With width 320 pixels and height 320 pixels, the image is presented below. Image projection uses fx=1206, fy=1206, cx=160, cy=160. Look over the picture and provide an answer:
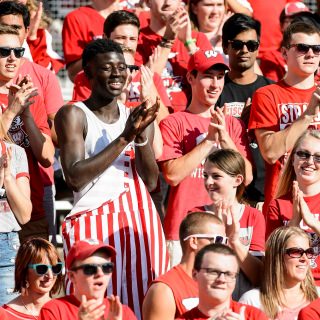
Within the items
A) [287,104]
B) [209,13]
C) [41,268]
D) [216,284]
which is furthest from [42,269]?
[209,13]

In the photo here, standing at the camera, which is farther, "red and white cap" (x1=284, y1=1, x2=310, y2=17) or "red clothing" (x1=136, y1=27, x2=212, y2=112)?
"red and white cap" (x1=284, y1=1, x2=310, y2=17)

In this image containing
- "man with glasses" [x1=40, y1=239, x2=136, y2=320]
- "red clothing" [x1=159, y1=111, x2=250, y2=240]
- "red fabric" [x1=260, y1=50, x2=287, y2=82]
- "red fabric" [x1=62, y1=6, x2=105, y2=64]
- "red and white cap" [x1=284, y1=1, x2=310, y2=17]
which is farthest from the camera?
"red and white cap" [x1=284, y1=1, x2=310, y2=17]

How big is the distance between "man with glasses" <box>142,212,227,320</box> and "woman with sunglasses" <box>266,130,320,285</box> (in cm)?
84

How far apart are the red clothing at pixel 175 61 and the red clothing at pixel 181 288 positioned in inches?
127

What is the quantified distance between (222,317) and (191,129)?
111 inches

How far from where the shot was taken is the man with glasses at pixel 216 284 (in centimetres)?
709

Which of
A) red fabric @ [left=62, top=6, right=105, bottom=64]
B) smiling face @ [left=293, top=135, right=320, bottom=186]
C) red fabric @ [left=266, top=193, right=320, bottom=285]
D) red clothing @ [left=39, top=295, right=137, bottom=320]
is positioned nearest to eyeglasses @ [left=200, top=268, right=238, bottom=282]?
red clothing @ [left=39, top=295, right=137, bottom=320]

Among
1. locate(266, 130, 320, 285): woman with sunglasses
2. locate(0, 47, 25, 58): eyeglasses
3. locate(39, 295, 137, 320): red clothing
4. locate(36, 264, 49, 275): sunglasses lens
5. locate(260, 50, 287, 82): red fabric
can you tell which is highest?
locate(0, 47, 25, 58): eyeglasses

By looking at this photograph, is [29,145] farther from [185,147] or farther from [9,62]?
[185,147]

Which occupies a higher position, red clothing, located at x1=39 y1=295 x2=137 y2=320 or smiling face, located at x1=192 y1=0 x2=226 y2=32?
smiling face, located at x1=192 y1=0 x2=226 y2=32

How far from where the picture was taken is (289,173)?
872 centimetres

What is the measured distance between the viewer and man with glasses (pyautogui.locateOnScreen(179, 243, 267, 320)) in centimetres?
709

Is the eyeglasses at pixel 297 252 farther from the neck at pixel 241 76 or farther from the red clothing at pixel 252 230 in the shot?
the neck at pixel 241 76

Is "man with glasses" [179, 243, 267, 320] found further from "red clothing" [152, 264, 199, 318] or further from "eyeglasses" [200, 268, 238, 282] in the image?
"red clothing" [152, 264, 199, 318]
